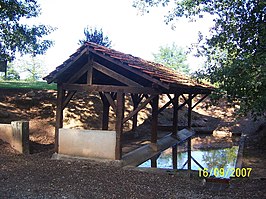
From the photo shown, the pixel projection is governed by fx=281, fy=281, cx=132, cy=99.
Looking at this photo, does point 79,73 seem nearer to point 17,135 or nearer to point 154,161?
point 17,135

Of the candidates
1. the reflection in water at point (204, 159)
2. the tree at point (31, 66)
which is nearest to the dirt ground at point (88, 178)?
the reflection in water at point (204, 159)

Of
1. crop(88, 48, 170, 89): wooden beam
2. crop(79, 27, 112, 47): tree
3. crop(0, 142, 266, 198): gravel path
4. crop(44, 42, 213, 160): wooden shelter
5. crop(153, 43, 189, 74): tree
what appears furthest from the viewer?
crop(153, 43, 189, 74): tree

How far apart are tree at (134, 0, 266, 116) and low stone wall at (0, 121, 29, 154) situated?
5.54 meters

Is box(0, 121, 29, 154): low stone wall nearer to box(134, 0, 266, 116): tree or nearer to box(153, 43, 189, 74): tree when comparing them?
box(134, 0, 266, 116): tree

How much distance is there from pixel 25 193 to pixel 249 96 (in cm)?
537

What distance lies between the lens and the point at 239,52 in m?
7.59

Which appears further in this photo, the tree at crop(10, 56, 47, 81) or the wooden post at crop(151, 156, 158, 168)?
the tree at crop(10, 56, 47, 81)

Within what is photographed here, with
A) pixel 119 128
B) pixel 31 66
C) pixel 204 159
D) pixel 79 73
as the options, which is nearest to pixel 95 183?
pixel 119 128

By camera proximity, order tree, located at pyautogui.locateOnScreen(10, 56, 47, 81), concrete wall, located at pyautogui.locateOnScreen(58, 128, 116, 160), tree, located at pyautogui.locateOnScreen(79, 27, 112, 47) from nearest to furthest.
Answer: concrete wall, located at pyautogui.locateOnScreen(58, 128, 116, 160)
tree, located at pyautogui.locateOnScreen(79, 27, 112, 47)
tree, located at pyautogui.locateOnScreen(10, 56, 47, 81)

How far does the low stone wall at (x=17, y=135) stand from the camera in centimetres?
860

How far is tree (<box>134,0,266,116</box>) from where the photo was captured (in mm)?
5961

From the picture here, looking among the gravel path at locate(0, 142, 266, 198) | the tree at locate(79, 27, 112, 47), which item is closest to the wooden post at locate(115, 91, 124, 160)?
the gravel path at locate(0, 142, 266, 198)

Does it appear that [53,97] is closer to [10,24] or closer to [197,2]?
[10,24]

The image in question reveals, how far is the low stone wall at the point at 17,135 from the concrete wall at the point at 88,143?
125 centimetres
